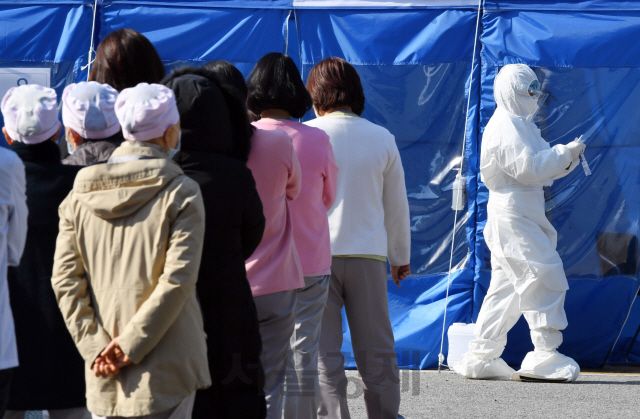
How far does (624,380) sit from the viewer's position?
5430 mm

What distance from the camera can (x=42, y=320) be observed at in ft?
7.95

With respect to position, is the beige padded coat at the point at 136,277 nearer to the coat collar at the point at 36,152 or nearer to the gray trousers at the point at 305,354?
the coat collar at the point at 36,152

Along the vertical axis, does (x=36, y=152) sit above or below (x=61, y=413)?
above

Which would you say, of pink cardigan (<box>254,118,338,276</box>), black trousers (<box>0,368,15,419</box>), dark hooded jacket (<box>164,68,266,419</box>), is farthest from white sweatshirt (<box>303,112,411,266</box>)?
black trousers (<box>0,368,15,419</box>)

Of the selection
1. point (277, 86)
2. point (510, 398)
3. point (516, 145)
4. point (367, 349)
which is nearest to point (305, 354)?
point (367, 349)

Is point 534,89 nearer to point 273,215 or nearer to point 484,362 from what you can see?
point 484,362

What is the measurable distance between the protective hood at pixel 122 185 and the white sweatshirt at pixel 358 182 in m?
1.54

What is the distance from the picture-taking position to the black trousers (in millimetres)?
2229

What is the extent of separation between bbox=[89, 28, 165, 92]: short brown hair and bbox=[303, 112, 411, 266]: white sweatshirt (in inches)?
34.1

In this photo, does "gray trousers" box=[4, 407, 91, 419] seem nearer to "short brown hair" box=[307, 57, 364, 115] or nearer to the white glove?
"short brown hair" box=[307, 57, 364, 115]

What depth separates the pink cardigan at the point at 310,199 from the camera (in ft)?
11.0

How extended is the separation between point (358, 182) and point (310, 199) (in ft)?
1.22

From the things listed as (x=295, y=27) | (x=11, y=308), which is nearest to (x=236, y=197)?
(x=11, y=308)

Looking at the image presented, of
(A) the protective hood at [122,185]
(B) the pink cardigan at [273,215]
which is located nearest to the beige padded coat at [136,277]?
(A) the protective hood at [122,185]
